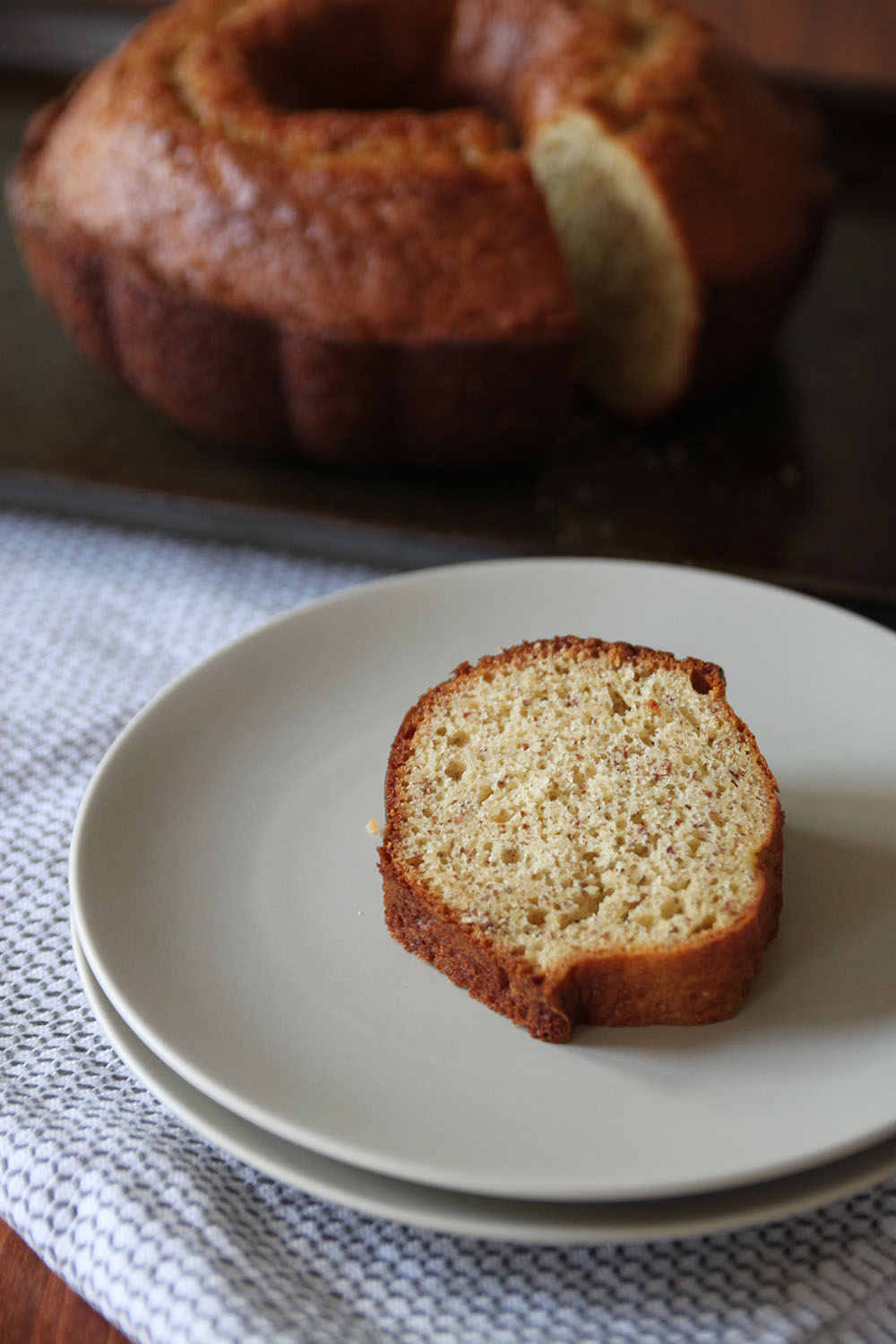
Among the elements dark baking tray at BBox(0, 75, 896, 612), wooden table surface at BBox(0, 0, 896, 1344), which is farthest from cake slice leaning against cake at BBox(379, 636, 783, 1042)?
wooden table surface at BBox(0, 0, 896, 1344)

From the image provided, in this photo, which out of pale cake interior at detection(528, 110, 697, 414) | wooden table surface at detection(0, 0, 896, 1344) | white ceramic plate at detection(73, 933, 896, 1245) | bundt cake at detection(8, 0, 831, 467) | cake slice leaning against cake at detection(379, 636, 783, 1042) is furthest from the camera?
wooden table surface at detection(0, 0, 896, 1344)

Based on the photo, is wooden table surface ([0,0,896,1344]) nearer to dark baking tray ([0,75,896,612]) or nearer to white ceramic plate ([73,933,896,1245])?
dark baking tray ([0,75,896,612])

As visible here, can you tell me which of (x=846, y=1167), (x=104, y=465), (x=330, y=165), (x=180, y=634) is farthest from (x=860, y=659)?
(x=104, y=465)

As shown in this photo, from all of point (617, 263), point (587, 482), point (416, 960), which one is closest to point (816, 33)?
point (617, 263)

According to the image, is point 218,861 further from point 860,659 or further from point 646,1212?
point 860,659

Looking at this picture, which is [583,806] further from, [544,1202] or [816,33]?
[816,33]

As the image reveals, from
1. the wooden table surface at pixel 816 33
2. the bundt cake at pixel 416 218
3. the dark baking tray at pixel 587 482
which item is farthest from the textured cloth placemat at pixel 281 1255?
the wooden table surface at pixel 816 33

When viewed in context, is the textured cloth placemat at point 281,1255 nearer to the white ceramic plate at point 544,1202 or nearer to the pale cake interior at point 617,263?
the white ceramic plate at point 544,1202
